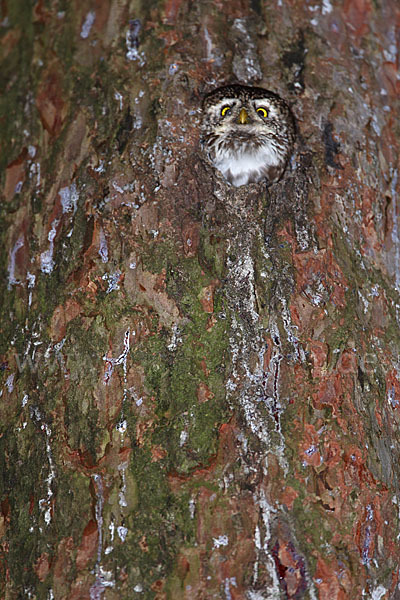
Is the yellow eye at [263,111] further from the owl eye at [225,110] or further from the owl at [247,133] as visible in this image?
the owl eye at [225,110]

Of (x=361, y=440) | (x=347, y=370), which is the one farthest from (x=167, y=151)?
(x=361, y=440)

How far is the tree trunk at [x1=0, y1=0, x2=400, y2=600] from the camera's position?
170cm

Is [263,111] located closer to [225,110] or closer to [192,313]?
[225,110]

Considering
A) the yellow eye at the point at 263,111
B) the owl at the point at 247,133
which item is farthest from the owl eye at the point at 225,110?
the yellow eye at the point at 263,111

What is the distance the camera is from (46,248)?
2027mm

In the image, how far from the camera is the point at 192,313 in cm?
186

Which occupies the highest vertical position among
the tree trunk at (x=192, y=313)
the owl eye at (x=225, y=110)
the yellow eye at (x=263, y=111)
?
the yellow eye at (x=263, y=111)

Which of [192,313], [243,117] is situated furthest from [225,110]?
[192,313]

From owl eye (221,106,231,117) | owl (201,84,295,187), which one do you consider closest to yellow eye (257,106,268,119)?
owl (201,84,295,187)

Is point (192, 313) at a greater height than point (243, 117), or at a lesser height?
lesser

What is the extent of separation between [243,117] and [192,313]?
776 millimetres

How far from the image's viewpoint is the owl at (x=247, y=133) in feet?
6.92

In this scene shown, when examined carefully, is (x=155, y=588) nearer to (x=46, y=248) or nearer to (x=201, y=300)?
(x=201, y=300)

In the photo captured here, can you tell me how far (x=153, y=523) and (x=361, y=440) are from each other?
2.02 feet
